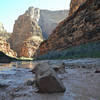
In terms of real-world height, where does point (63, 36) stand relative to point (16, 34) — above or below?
below

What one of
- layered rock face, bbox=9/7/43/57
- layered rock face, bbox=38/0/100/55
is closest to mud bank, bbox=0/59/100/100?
layered rock face, bbox=38/0/100/55

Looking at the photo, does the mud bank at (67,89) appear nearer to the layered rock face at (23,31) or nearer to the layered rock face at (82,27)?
the layered rock face at (82,27)

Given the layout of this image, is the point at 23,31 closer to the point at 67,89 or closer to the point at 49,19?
the point at 49,19

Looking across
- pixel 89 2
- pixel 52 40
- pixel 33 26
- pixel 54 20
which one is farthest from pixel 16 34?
pixel 89 2

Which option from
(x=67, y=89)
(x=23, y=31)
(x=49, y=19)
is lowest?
(x=67, y=89)

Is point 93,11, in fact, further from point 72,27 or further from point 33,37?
point 33,37

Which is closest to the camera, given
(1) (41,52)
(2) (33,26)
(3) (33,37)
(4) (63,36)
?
(4) (63,36)

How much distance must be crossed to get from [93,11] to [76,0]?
96.8ft

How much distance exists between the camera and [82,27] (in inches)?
981

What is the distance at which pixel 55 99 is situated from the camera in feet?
4.44

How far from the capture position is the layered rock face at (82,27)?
70.3ft

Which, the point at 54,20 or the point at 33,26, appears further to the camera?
the point at 54,20

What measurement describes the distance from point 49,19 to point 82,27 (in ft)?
Result: 383

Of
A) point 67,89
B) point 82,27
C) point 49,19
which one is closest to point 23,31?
point 49,19
